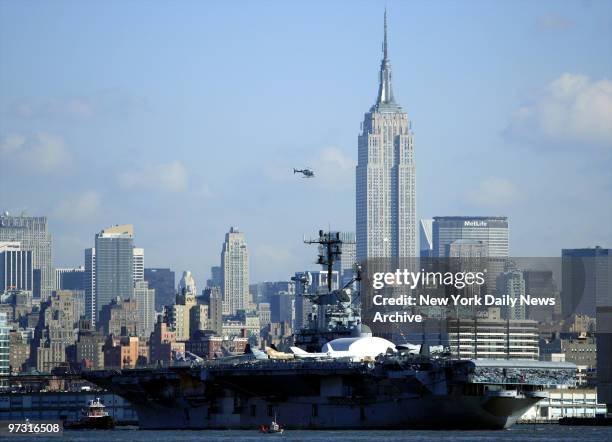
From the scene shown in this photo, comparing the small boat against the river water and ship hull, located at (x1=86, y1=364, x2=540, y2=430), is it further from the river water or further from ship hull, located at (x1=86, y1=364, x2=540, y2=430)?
ship hull, located at (x1=86, y1=364, x2=540, y2=430)

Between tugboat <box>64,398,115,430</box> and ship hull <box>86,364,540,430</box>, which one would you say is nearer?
ship hull <box>86,364,540,430</box>

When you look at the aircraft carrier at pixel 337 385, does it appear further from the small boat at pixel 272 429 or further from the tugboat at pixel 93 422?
the tugboat at pixel 93 422

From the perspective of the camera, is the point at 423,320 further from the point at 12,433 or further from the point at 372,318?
the point at 12,433

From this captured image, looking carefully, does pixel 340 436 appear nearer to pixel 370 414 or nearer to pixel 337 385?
pixel 370 414

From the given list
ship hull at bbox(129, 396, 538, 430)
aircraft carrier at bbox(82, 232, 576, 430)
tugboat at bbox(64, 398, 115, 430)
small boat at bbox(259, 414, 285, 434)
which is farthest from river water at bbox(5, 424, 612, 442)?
tugboat at bbox(64, 398, 115, 430)

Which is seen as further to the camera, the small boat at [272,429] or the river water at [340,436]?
the small boat at [272,429]

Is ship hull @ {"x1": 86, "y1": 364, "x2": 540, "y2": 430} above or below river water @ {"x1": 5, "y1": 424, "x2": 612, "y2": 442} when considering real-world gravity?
above

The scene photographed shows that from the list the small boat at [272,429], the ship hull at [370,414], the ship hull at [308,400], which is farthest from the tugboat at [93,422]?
the small boat at [272,429]

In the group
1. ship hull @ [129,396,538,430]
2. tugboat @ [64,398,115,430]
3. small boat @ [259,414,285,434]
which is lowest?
tugboat @ [64,398,115,430]
